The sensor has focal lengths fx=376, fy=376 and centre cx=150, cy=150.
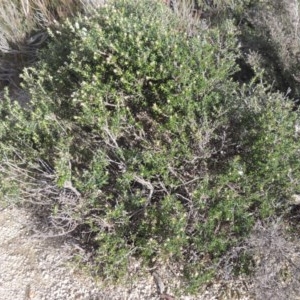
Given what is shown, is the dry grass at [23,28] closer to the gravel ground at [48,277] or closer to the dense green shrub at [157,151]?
the dense green shrub at [157,151]

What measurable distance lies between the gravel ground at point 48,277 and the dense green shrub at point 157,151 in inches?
6.3

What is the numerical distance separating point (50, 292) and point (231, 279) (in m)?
1.28

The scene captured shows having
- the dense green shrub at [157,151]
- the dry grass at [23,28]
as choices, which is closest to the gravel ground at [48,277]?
the dense green shrub at [157,151]

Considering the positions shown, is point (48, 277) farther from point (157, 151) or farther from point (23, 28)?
point (23, 28)

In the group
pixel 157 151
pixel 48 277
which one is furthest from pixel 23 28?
pixel 48 277

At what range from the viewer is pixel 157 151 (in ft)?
8.26

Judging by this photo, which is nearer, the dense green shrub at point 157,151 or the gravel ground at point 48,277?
the dense green shrub at point 157,151

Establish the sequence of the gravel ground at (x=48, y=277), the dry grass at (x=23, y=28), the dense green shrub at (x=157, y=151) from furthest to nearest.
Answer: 1. the dry grass at (x=23, y=28)
2. the gravel ground at (x=48, y=277)
3. the dense green shrub at (x=157, y=151)

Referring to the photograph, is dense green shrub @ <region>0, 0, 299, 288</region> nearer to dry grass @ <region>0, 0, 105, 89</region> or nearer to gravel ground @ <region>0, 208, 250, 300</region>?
gravel ground @ <region>0, 208, 250, 300</region>

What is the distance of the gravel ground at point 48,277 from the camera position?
261 centimetres

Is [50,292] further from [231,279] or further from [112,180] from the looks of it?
[231,279]

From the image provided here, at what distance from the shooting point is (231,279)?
99.6 inches

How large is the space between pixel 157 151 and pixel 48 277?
1.26 meters

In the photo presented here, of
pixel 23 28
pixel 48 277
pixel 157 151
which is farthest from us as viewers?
pixel 23 28
